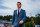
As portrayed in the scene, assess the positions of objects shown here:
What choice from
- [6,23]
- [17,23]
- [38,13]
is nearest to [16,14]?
[17,23]

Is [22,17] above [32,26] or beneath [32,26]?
above

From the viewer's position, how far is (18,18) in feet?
6.45

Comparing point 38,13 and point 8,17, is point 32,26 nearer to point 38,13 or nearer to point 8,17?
point 38,13

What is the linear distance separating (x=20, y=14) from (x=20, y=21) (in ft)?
0.44

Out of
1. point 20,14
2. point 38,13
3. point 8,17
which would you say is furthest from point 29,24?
point 20,14

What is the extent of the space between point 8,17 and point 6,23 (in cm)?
16

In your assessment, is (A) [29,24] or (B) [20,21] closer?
(B) [20,21]

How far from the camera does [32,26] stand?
2.54 meters

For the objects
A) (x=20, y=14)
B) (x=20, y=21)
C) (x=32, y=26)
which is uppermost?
(x=20, y=14)

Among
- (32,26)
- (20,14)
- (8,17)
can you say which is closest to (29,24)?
(32,26)

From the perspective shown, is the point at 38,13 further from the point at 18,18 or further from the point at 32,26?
the point at 18,18

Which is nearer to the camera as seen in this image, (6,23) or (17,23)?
(17,23)

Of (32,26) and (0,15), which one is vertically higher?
(0,15)

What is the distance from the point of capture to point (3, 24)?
245 centimetres
